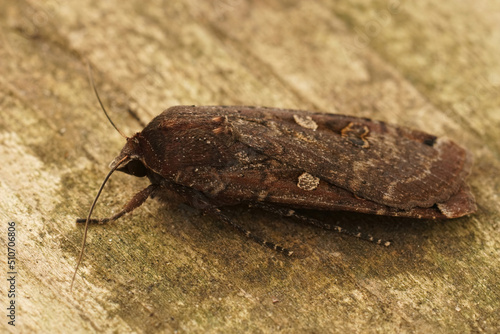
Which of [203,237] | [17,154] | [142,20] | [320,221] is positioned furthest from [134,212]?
[142,20]

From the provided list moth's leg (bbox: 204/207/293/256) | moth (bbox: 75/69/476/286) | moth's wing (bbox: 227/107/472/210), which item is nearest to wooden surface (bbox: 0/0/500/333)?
moth's leg (bbox: 204/207/293/256)

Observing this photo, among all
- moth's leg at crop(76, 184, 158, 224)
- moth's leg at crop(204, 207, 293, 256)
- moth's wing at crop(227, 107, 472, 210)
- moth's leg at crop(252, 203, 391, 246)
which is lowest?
moth's leg at crop(76, 184, 158, 224)

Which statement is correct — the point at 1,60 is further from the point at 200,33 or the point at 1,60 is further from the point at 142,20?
the point at 200,33

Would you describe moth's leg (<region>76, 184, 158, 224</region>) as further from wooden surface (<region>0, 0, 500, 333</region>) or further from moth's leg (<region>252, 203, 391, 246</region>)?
moth's leg (<region>252, 203, 391, 246</region>)

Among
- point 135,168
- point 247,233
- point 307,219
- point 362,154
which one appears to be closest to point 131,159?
point 135,168

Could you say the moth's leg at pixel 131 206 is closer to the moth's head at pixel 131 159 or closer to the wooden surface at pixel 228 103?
the wooden surface at pixel 228 103

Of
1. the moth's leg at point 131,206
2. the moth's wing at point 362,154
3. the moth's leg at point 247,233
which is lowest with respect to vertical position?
the moth's leg at point 131,206

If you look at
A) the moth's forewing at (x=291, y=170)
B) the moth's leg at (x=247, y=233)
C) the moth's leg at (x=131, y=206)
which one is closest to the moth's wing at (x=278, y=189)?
the moth's forewing at (x=291, y=170)
